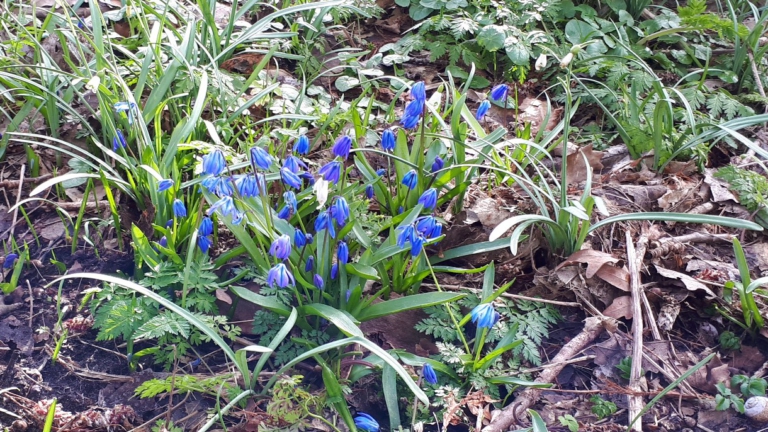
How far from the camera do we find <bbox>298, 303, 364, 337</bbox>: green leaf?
1.88 metres

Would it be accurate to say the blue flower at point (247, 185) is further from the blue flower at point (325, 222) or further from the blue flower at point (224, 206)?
the blue flower at point (325, 222)

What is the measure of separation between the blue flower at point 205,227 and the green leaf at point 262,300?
0.23 meters

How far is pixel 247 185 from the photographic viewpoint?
1898 millimetres

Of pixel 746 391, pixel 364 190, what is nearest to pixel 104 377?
pixel 364 190

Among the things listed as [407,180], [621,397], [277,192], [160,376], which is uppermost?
[407,180]

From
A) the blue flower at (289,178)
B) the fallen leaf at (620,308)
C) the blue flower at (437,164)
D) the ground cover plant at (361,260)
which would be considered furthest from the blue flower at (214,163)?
the fallen leaf at (620,308)

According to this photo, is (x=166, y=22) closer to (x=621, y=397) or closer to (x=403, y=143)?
A: (x=403, y=143)

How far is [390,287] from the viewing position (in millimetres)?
2258

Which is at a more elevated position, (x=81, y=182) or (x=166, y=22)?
(x=166, y=22)

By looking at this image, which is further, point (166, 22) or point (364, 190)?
point (166, 22)

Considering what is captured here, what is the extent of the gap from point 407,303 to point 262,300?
46cm

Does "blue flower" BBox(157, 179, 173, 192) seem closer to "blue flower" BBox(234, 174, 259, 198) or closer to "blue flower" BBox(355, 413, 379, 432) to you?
"blue flower" BBox(234, 174, 259, 198)

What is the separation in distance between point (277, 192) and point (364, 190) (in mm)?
418

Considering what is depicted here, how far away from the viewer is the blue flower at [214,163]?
6.15 ft
